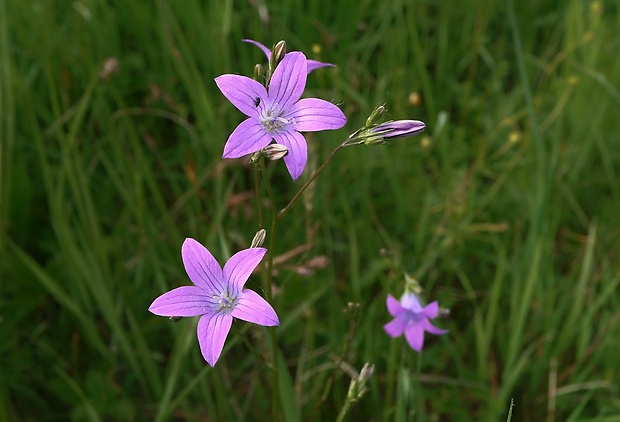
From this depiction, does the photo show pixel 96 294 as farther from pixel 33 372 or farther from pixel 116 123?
pixel 116 123

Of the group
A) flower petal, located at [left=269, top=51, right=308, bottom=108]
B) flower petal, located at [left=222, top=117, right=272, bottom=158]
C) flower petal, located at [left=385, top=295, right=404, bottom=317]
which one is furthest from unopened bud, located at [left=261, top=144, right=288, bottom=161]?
flower petal, located at [left=385, top=295, right=404, bottom=317]

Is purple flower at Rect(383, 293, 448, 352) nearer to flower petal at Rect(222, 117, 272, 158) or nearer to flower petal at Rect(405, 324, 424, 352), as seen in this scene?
flower petal at Rect(405, 324, 424, 352)

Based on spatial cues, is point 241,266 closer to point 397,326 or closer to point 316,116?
point 316,116

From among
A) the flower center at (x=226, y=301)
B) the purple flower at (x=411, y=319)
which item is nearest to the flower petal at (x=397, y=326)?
the purple flower at (x=411, y=319)

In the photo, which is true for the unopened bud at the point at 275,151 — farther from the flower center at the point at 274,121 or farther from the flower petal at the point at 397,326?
the flower petal at the point at 397,326

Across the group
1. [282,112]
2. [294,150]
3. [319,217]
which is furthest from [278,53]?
[319,217]
